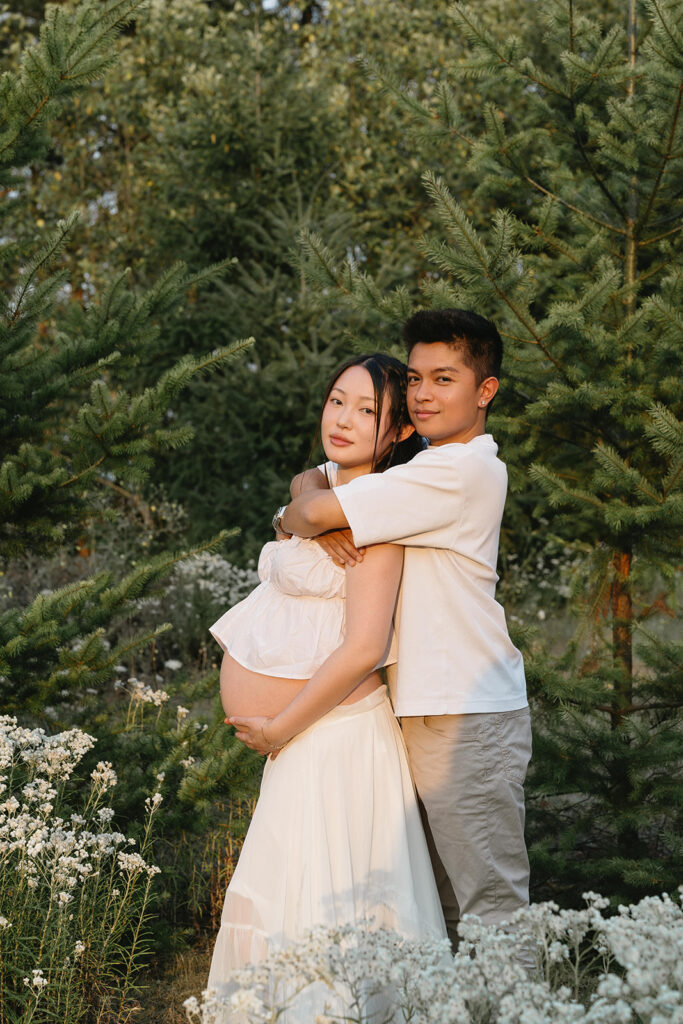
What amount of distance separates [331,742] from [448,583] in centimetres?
51

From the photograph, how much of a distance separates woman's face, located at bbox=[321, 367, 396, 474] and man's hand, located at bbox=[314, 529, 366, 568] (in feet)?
0.78

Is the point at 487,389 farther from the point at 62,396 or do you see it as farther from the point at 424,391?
the point at 62,396

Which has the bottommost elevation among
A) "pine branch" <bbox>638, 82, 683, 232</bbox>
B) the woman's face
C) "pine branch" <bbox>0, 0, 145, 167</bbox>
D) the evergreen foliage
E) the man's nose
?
the woman's face

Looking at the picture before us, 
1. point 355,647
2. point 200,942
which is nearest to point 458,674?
point 355,647

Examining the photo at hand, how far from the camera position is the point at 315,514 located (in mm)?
2381

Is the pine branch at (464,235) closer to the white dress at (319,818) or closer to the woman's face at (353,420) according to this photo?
the woman's face at (353,420)

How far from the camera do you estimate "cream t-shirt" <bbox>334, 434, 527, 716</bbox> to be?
7.74 feet

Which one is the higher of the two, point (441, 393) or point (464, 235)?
point (464, 235)

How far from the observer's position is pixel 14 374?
3861mm

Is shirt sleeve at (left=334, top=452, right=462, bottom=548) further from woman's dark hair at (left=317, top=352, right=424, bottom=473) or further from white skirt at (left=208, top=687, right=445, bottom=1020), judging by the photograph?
white skirt at (left=208, top=687, right=445, bottom=1020)

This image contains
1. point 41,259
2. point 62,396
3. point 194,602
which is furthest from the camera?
point 194,602

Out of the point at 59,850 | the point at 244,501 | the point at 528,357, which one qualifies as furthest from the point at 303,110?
the point at 59,850

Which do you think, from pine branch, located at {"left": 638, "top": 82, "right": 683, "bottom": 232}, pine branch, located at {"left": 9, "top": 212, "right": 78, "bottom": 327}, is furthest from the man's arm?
pine branch, located at {"left": 638, "top": 82, "right": 683, "bottom": 232}

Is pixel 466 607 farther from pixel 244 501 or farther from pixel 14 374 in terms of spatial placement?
pixel 244 501
